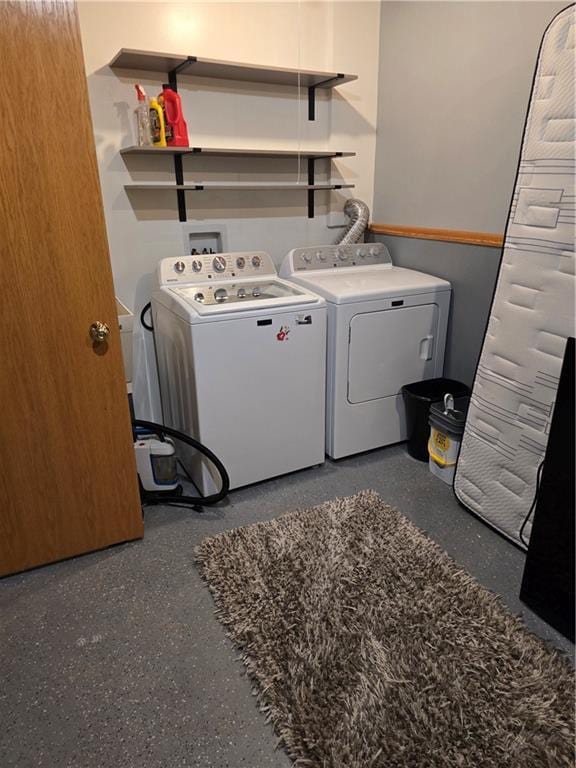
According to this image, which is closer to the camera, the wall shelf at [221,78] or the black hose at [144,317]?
the wall shelf at [221,78]

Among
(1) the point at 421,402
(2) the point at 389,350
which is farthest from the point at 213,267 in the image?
(1) the point at 421,402

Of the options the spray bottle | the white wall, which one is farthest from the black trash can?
the spray bottle

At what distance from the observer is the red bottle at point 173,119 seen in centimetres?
239

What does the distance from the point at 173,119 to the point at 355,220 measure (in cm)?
124

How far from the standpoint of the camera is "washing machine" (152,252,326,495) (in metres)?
2.21

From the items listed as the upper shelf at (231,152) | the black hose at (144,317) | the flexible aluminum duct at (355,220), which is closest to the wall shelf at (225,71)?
the upper shelf at (231,152)

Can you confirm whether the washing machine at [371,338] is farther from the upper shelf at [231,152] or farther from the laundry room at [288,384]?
the upper shelf at [231,152]

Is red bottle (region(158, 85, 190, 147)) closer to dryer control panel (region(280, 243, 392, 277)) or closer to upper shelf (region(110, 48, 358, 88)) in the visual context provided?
upper shelf (region(110, 48, 358, 88))

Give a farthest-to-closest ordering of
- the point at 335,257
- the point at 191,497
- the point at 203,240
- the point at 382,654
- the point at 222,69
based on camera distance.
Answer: the point at 335,257, the point at 203,240, the point at 222,69, the point at 191,497, the point at 382,654

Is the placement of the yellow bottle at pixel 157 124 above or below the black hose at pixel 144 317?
above

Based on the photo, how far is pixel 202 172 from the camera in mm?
2732

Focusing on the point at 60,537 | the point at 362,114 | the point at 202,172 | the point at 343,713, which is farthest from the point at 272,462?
the point at 362,114

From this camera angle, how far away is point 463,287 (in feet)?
8.88

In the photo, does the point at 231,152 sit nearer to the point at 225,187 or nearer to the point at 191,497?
the point at 225,187
